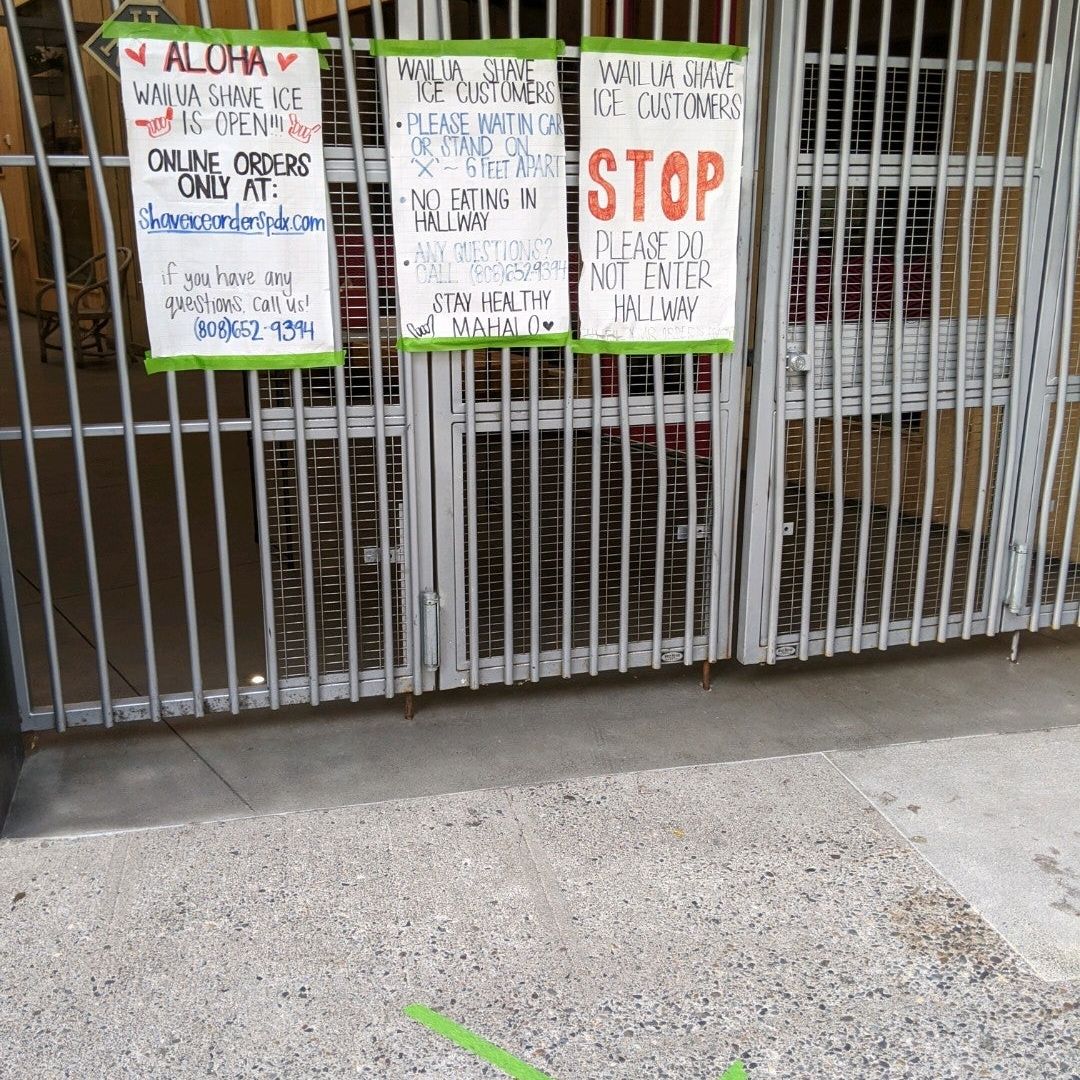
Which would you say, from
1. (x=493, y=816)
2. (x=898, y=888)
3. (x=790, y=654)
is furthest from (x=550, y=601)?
(x=898, y=888)

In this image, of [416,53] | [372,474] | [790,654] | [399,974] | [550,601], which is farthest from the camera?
[550,601]

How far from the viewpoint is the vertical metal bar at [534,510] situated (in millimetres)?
3734

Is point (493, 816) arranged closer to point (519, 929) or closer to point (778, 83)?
point (519, 929)

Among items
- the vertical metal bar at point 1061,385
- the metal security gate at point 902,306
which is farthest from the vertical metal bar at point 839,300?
the vertical metal bar at point 1061,385

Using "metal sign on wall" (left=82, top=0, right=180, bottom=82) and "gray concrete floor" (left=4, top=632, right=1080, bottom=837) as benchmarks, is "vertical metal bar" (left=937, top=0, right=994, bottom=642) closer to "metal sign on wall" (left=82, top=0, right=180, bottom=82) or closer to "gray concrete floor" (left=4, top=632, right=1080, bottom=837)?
"gray concrete floor" (left=4, top=632, right=1080, bottom=837)

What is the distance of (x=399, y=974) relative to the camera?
274 centimetres

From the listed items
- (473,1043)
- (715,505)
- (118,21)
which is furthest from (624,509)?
(118,21)

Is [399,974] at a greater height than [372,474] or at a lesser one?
lesser

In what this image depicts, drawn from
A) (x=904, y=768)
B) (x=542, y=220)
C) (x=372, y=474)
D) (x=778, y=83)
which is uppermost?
(x=778, y=83)

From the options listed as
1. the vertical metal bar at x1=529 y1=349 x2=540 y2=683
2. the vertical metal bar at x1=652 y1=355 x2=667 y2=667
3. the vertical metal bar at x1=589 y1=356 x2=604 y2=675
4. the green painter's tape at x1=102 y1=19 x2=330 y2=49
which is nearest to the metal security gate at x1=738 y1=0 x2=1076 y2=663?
the vertical metal bar at x1=652 y1=355 x2=667 y2=667

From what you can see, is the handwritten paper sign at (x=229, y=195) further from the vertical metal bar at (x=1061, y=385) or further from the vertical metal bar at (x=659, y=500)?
the vertical metal bar at (x=1061, y=385)

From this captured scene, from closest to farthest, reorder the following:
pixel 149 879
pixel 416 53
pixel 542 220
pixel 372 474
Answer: pixel 149 879 < pixel 416 53 < pixel 542 220 < pixel 372 474

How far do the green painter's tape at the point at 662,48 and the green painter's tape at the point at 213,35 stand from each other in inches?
32.9

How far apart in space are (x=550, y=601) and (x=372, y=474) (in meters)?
1.15
